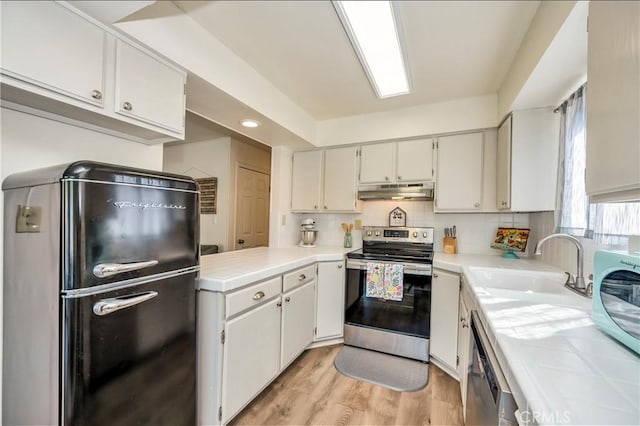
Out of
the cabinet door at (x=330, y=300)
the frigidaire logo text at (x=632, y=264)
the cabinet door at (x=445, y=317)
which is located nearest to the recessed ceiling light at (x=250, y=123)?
the cabinet door at (x=330, y=300)

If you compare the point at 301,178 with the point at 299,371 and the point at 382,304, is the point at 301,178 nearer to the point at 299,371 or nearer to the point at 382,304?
the point at 382,304

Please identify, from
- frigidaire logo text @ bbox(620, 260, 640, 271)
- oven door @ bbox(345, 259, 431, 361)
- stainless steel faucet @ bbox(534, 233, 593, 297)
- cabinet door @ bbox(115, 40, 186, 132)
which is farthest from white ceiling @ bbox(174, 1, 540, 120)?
oven door @ bbox(345, 259, 431, 361)

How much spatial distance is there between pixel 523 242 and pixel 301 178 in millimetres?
2226

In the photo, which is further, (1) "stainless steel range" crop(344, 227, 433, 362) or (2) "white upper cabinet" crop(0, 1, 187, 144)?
(1) "stainless steel range" crop(344, 227, 433, 362)

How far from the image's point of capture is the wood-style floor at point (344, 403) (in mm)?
1627

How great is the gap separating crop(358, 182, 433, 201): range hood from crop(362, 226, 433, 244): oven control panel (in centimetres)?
33

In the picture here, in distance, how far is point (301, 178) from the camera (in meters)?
3.10

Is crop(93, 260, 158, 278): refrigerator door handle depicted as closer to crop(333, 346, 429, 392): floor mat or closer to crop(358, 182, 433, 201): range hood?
crop(333, 346, 429, 392): floor mat

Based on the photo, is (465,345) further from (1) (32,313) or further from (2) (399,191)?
(1) (32,313)

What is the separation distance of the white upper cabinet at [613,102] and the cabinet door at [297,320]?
68.7 inches

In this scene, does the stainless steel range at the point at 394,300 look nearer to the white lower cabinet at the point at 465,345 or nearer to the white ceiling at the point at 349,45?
the white lower cabinet at the point at 465,345

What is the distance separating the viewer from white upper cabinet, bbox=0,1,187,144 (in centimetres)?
97

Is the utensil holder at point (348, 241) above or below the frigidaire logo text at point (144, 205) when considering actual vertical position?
below

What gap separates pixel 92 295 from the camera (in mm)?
958
